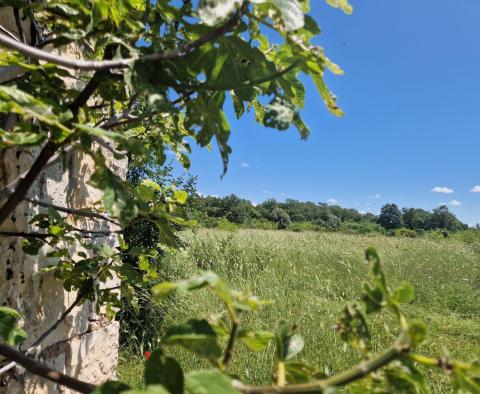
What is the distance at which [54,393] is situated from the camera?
1.43 m

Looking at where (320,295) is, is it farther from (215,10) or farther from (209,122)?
(215,10)

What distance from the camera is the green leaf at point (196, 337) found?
37 centimetres

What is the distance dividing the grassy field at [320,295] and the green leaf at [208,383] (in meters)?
1.38

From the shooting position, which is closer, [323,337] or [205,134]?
[205,134]

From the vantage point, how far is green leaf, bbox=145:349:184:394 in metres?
0.39

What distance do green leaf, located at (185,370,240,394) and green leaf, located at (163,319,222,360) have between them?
6 centimetres

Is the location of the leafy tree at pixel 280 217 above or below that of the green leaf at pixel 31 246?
above

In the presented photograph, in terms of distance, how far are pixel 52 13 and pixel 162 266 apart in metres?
4.93

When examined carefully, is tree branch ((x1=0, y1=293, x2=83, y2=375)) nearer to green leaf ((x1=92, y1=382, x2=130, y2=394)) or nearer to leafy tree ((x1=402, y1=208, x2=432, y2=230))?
green leaf ((x1=92, y1=382, x2=130, y2=394))

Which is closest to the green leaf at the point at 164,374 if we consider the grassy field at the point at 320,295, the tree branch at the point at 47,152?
the tree branch at the point at 47,152

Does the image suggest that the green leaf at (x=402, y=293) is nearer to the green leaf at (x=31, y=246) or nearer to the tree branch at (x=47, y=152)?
the tree branch at (x=47, y=152)

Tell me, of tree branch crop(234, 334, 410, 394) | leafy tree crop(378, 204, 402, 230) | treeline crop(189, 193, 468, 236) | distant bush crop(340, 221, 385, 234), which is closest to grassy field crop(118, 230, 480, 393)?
tree branch crop(234, 334, 410, 394)

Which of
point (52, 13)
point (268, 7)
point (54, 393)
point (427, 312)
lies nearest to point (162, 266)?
point (54, 393)

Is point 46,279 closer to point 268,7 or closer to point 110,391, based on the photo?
point 110,391
